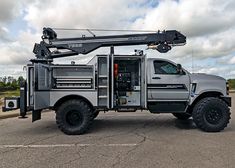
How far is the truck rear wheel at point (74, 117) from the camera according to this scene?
910 cm

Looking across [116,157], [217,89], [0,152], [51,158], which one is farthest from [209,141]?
[0,152]

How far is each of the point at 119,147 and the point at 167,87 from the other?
3.15 m

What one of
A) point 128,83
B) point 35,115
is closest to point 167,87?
point 128,83

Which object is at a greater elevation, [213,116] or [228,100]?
[228,100]

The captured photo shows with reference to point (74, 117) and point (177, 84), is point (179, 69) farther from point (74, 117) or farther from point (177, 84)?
point (74, 117)

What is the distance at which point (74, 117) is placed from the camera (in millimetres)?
9234

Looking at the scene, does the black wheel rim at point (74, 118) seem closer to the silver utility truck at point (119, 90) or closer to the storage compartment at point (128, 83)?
the silver utility truck at point (119, 90)

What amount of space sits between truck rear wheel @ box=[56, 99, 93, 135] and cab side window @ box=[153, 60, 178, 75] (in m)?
2.53

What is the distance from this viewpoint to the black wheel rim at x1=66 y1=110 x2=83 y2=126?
921 centimetres

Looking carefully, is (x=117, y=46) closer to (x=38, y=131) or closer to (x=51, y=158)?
(x=38, y=131)

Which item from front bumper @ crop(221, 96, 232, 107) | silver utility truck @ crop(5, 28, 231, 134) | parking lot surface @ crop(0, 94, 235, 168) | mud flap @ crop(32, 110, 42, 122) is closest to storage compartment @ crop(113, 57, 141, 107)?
silver utility truck @ crop(5, 28, 231, 134)

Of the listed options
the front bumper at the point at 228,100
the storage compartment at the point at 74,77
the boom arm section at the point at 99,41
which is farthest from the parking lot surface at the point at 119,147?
the boom arm section at the point at 99,41

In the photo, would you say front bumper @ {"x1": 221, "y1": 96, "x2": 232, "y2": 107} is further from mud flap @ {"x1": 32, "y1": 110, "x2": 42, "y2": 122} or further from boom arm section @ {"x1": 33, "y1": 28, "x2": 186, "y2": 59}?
mud flap @ {"x1": 32, "y1": 110, "x2": 42, "y2": 122}

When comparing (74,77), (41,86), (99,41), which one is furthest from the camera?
(99,41)
